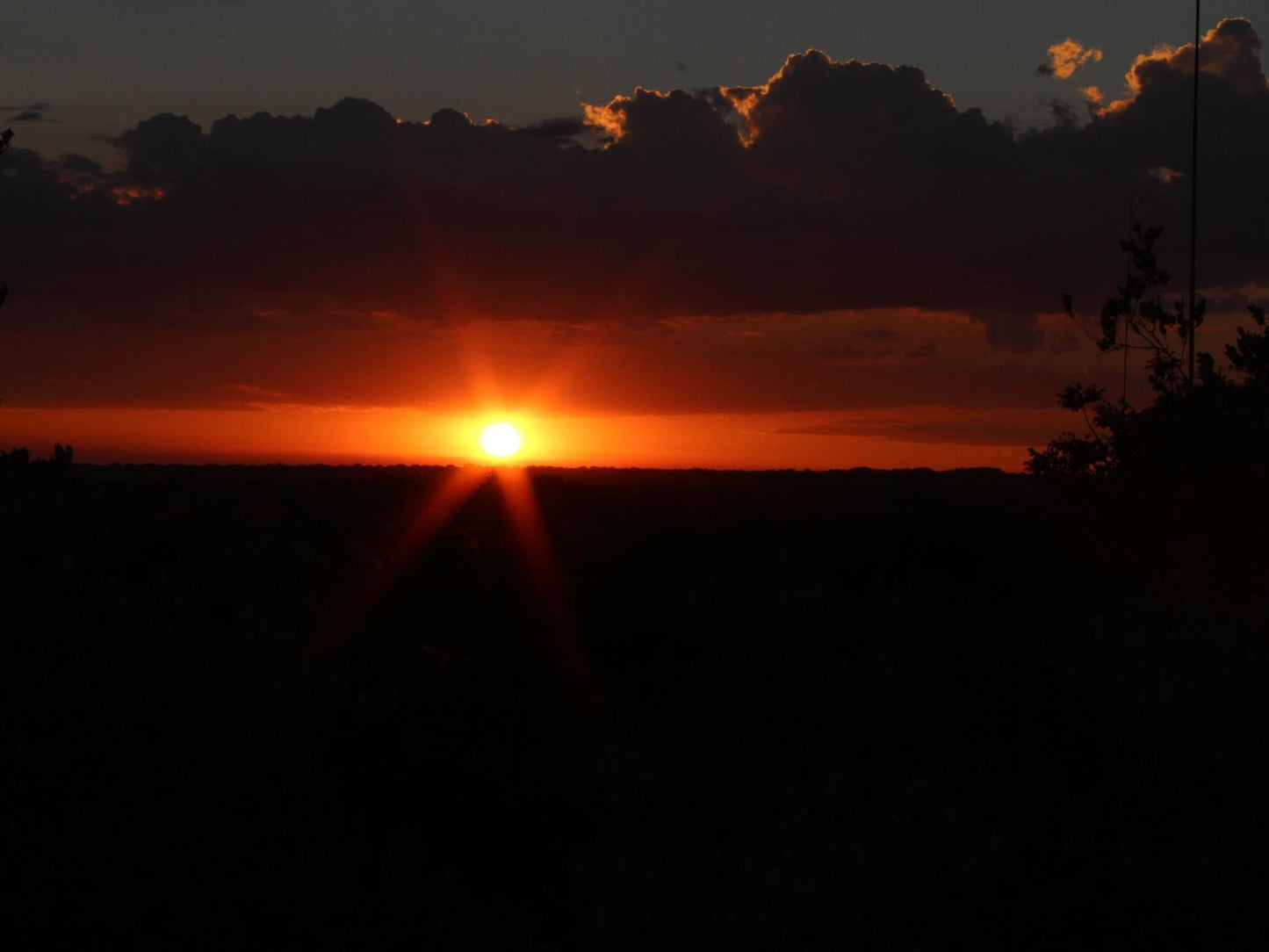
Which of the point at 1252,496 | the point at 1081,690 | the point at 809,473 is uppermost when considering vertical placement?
the point at 809,473

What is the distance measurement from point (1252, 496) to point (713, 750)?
1147cm

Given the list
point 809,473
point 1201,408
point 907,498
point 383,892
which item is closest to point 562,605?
point 383,892

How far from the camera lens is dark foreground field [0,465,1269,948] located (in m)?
12.5

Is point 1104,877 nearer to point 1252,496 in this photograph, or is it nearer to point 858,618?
point 858,618

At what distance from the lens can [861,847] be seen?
42.4 feet

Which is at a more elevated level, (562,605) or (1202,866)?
(562,605)

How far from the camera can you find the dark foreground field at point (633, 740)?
41.1ft

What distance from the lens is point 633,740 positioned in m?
16.0

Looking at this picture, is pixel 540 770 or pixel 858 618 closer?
pixel 540 770

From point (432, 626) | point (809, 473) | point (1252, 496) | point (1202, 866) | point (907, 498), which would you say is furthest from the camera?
point (809, 473)

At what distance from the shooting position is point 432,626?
19188 millimetres

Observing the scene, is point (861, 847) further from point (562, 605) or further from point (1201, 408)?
point (1201, 408)

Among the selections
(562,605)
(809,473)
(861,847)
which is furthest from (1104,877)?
(809,473)

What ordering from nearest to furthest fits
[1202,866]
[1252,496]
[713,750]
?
1. [1202,866]
2. [713,750]
3. [1252,496]
